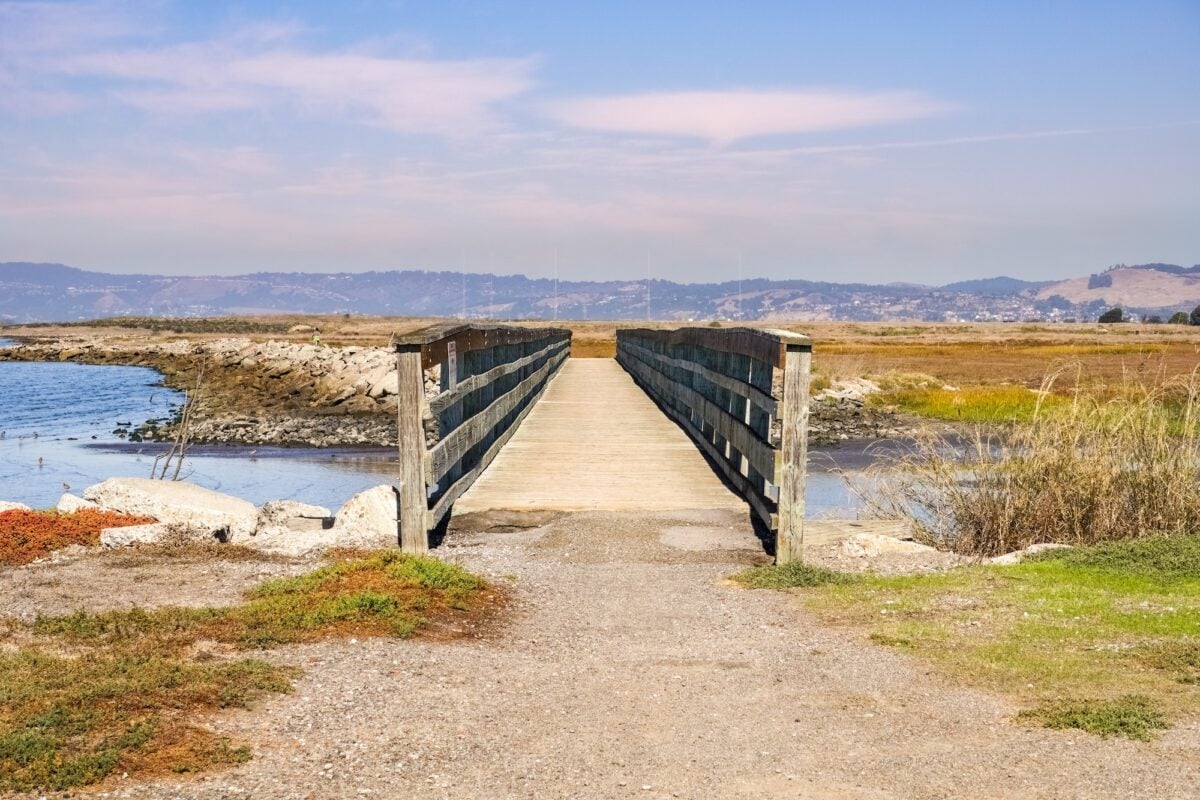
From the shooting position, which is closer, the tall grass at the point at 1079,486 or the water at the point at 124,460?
the tall grass at the point at 1079,486

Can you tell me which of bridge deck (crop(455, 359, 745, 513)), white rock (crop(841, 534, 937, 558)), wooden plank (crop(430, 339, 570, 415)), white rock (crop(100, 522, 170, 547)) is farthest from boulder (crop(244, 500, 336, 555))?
white rock (crop(841, 534, 937, 558))

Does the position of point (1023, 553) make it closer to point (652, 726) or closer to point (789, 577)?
point (789, 577)

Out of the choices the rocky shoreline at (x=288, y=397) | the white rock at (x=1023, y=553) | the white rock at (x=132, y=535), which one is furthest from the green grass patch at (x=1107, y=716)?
the rocky shoreline at (x=288, y=397)

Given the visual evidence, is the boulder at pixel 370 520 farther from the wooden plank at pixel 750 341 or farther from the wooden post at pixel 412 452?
the wooden plank at pixel 750 341

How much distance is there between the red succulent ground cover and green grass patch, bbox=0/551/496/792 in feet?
7.35

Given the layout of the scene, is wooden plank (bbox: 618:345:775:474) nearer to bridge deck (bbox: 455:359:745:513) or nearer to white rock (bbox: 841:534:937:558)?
bridge deck (bbox: 455:359:745:513)

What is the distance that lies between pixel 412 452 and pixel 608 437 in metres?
7.07

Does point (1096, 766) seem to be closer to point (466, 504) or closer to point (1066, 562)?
point (1066, 562)

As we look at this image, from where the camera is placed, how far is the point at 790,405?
26.0ft

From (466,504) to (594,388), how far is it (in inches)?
585

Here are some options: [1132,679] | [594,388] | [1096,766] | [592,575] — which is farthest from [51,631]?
[594,388]

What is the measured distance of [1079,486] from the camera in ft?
32.1

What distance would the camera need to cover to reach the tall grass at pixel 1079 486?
31.8ft

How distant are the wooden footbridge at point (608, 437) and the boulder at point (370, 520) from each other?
1.50 feet
